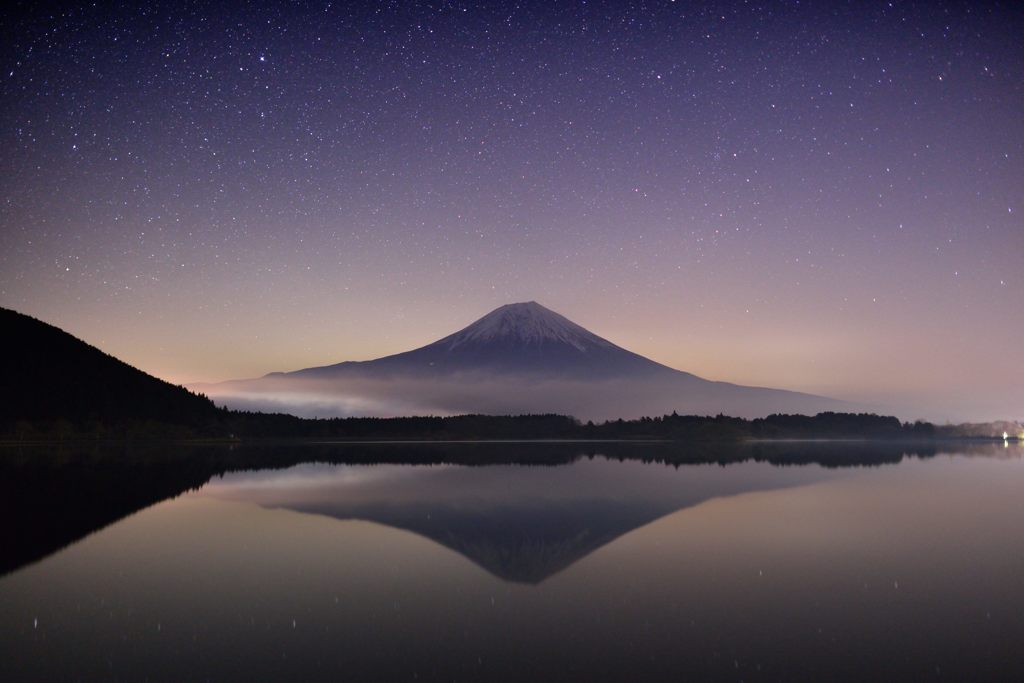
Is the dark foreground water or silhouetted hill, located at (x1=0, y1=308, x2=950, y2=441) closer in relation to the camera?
the dark foreground water

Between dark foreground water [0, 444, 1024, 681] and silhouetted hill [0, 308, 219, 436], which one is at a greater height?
silhouetted hill [0, 308, 219, 436]

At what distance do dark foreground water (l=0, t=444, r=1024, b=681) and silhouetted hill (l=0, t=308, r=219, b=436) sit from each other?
362 feet

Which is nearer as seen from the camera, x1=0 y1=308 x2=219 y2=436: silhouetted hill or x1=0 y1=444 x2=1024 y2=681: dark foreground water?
x1=0 y1=444 x2=1024 y2=681: dark foreground water

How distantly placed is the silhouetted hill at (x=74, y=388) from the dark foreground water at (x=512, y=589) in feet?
362

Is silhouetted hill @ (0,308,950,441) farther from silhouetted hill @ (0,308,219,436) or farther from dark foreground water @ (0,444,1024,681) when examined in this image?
dark foreground water @ (0,444,1024,681)

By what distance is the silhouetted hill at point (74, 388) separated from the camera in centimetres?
12281

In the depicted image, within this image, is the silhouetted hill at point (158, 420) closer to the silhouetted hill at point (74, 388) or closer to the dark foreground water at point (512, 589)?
the silhouetted hill at point (74, 388)

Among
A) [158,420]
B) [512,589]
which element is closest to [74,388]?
[158,420]

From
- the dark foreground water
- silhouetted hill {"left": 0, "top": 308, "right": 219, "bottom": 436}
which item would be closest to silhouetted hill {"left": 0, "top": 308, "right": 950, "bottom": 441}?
silhouetted hill {"left": 0, "top": 308, "right": 219, "bottom": 436}

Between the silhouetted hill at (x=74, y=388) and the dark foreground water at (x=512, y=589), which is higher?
the silhouetted hill at (x=74, y=388)

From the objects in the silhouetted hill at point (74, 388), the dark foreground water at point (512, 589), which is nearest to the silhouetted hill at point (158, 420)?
the silhouetted hill at point (74, 388)

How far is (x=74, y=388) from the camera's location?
427 ft

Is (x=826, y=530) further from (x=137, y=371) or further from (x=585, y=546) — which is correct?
(x=137, y=371)

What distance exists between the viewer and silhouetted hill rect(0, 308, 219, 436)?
123m
